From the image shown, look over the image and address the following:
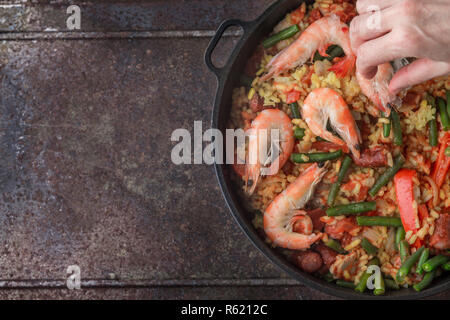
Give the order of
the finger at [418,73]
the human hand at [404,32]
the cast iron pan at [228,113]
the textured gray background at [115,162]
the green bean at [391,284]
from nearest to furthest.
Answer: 1. the human hand at [404,32]
2. the finger at [418,73]
3. the cast iron pan at [228,113]
4. the green bean at [391,284]
5. the textured gray background at [115,162]

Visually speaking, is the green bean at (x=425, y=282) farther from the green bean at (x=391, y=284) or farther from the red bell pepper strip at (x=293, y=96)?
the red bell pepper strip at (x=293, y=96)

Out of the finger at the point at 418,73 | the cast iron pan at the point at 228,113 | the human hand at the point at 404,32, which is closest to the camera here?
the human hand at the point at 404,32

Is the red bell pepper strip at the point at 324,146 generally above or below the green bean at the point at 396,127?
below

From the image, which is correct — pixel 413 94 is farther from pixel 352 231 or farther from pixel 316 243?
pixel 316 243

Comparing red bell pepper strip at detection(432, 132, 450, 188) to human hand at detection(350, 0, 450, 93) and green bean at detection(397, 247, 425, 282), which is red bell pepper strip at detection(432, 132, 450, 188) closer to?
green bean at detection(397, 247, 425, 282)

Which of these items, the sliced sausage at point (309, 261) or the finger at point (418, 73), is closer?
the finger at point (418, 73)

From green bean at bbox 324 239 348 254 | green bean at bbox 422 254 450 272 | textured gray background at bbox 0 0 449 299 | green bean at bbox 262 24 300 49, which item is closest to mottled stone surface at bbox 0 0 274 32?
textured gray background at bbox 0 0 449 299

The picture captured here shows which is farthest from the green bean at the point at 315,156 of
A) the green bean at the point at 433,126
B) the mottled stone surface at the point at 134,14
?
the mottled stone surface at the point at 134,14

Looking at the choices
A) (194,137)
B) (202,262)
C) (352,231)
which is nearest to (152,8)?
(194,137)
